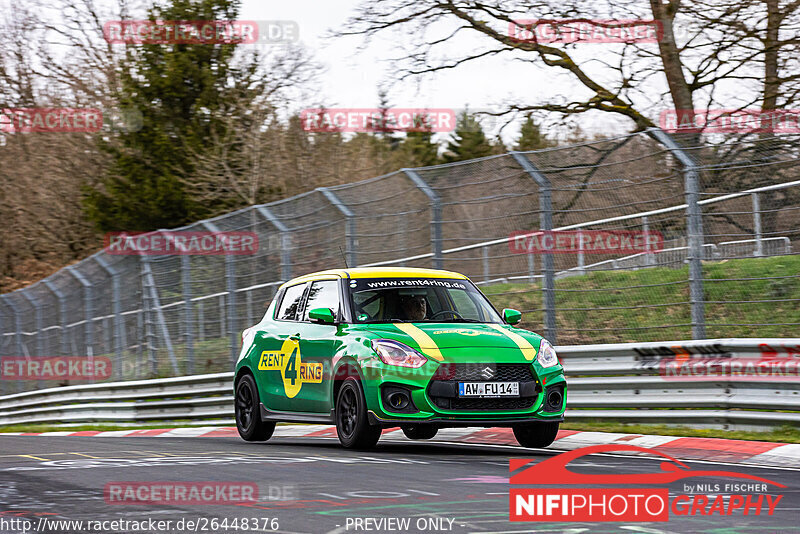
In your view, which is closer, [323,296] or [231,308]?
[323,296]

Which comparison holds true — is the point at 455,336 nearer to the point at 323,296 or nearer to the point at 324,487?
the point at 323,296

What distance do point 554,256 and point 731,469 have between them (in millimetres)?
4614

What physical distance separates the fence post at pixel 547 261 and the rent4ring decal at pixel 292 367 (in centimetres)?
287

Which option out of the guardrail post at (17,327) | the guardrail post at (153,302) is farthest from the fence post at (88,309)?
the guardrail post at (17,327)

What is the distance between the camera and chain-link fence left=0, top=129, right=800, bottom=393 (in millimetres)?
11234

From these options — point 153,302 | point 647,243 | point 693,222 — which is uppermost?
point 693,222

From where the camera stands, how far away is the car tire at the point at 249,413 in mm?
12336

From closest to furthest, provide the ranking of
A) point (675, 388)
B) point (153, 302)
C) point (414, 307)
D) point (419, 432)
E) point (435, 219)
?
1. point (675, 388)
2. point (414, 307)
3. point (419, 432)
4. point (435, 219)
5. point (153, 302)

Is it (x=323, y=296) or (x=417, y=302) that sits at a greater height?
(x=323, y=296)

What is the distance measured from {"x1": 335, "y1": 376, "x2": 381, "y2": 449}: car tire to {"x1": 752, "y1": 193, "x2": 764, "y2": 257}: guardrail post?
13.0 ft

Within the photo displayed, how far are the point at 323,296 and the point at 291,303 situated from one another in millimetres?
717

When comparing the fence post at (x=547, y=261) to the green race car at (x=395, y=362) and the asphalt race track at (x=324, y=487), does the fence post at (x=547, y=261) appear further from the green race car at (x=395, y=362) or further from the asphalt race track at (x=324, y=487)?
the asphalt race track at (x=324, y=487)

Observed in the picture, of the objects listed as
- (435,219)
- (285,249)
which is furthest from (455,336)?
(285,249)

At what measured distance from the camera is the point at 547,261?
12.7m
